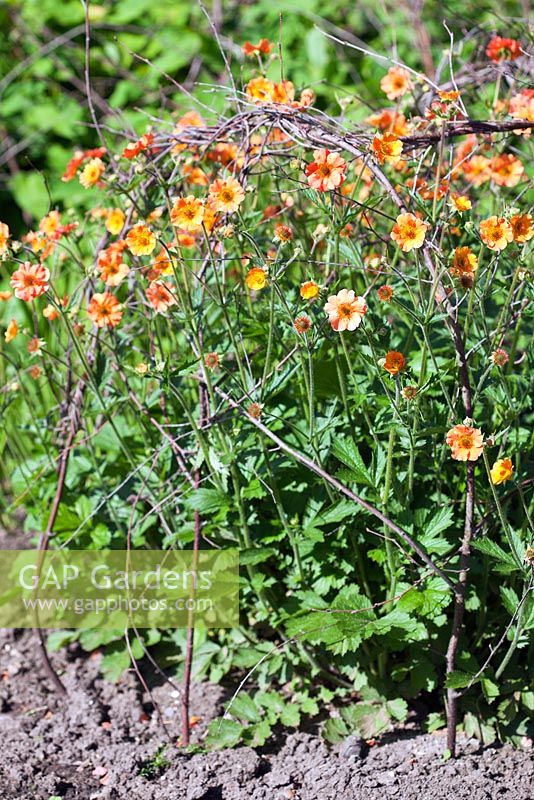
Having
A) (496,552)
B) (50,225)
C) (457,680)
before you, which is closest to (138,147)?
(50,225)

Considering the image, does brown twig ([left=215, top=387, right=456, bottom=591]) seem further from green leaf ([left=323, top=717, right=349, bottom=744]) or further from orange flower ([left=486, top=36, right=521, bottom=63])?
orange flower ([left=486, top=36, right=521, bottom=63])

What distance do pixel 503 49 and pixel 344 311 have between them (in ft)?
3.06

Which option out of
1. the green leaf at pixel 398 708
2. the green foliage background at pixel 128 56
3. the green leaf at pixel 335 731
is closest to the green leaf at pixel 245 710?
the green leaf at pixel 335 731

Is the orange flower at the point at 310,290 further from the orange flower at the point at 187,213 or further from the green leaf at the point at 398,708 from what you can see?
the green leaf at the point at 398,708

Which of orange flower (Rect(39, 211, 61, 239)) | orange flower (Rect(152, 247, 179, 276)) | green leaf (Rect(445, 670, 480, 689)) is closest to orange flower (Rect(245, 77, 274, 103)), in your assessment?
orange flower (Rect(152, 247, 179, 276))

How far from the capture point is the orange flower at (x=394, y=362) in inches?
63.0

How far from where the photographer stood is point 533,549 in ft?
5.34

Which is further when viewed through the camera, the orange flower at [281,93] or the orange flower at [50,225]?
the orange flower at [50,225]

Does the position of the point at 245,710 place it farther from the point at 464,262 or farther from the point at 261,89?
the point at 261,89

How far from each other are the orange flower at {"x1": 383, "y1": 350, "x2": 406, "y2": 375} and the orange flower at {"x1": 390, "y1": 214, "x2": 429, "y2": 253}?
0.58 feet

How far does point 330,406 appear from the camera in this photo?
6.49 feet

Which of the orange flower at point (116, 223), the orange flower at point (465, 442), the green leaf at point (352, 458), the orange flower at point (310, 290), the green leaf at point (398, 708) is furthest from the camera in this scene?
the orange flower at point (116, 223)

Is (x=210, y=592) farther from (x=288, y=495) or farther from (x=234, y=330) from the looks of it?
(x=234, y=330)

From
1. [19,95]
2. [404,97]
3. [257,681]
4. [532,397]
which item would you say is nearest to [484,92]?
[404,97]
